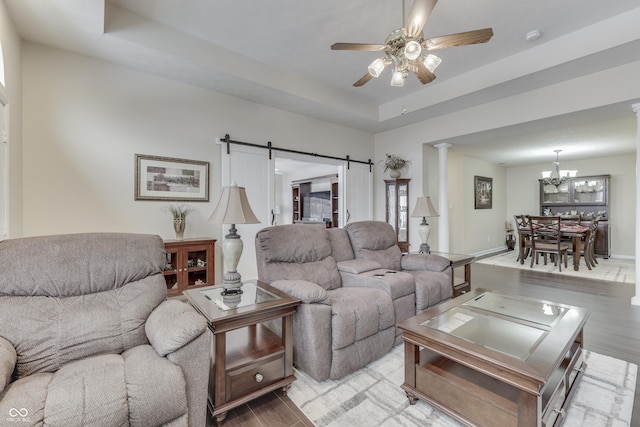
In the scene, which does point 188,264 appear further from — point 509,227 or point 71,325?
point 509,227

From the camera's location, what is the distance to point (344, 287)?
2.70 meters

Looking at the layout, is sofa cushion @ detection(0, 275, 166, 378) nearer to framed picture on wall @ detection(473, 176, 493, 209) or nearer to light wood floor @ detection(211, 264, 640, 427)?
light wood floor @ detection(211, 264, 640, 427)

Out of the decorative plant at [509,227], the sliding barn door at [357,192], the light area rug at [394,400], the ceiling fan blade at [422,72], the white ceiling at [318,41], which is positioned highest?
the white ceiling at [318,41]

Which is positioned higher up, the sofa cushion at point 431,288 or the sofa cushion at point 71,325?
the sofa cushion at point 71,325

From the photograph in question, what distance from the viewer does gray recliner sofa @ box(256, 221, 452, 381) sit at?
192 cm

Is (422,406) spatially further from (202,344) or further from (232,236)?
(232,236)

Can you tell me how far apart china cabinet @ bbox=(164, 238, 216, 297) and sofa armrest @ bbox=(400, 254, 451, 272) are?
232 cm

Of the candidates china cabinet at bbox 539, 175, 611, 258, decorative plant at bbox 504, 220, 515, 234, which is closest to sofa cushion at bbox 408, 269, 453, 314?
china cabinet at bbox 539, 175, 611, 258

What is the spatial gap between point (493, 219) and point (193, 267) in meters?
8.03

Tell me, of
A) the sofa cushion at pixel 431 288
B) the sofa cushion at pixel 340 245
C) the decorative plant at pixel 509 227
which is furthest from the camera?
the decorative plant at pixel 509 227

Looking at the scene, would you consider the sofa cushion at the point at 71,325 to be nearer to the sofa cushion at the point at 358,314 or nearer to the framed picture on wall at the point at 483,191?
the sofa cushion at the point at 358,314

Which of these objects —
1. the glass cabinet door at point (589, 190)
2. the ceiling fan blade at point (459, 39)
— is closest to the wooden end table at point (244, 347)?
the ceiling fan blade at point (459, 39)

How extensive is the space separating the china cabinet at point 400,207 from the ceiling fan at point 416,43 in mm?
2942

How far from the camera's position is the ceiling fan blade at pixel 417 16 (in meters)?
1.73
